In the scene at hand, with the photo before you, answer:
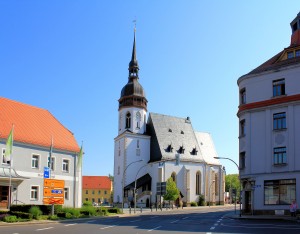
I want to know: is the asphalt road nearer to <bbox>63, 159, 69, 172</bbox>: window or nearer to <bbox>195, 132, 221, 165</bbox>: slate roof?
<bbox>63, 159, 69, 172</bbox>: window

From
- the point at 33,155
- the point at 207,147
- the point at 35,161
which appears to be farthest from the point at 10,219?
the point at 207,147

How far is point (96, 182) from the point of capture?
149750 millimetres

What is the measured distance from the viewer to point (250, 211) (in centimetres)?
4109

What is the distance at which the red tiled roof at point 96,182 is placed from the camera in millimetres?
148500

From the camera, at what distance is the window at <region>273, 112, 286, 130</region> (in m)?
39.6

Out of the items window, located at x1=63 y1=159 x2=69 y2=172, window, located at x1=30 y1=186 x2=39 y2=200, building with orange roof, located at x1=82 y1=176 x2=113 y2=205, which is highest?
window, located at x1=63 y1=159 x2=69 y2=172

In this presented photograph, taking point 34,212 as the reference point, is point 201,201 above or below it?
below

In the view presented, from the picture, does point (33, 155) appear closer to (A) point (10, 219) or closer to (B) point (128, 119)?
(A) point (10, 219)

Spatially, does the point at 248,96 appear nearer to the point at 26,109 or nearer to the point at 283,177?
the point at 283,177

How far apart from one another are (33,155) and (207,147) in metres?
52.8

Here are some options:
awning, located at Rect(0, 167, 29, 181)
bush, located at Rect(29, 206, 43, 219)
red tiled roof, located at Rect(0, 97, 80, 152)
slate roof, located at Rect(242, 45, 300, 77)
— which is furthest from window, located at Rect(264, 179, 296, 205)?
awning, located at Rect(0, 167, 29, 181)

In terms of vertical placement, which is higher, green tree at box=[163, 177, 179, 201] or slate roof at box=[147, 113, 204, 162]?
slate roof at box=[147, 113, 204, 162]

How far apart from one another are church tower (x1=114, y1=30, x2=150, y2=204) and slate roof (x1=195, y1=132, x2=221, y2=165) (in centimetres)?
1321

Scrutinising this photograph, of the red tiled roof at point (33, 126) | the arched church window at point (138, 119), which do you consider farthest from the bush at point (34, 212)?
the arched church window at point (138, 119)
